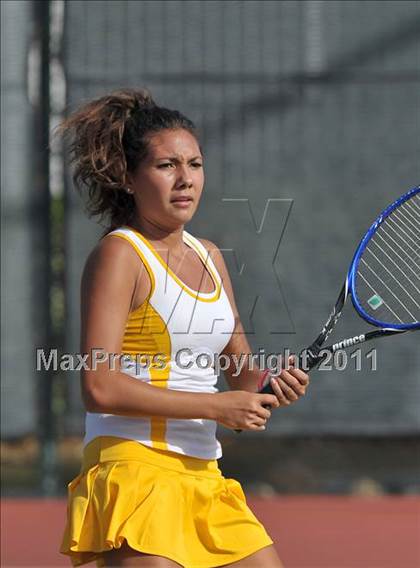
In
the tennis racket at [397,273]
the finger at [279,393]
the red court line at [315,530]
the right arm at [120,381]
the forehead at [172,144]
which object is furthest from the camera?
the red court line at [315,530]

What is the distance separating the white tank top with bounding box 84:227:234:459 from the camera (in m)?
2.61

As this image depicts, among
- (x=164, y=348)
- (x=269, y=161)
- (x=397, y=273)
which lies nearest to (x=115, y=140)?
(x=164, y=348)

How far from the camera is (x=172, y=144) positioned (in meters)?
2.73

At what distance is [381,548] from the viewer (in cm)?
471

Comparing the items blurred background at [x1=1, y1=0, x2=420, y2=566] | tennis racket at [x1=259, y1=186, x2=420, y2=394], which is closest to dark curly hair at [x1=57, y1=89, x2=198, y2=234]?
tennis racket at [x1=259, y1=186, x2=420, y2=394]

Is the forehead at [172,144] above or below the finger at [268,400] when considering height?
above

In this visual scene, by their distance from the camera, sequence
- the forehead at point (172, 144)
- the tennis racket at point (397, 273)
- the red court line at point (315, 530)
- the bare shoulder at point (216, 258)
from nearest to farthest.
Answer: the forehead at point (172, 144)
the bare shoulder at point (216, 258)
the tennis racket at point (397, 273)
the red court line at point (315, 530)

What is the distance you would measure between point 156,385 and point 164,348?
0.26 feet

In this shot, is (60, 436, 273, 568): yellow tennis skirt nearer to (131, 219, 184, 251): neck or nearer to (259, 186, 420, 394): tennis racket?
(131, 219, 184, 251): neck

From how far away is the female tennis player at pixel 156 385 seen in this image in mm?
2535

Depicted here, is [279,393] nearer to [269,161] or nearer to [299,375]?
[299,375]

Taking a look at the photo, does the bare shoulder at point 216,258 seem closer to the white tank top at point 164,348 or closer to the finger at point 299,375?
the white tank top at point 164,348

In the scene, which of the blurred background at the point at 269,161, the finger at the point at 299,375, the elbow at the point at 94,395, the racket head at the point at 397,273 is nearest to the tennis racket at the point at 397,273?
the racket head at the point at 397,273

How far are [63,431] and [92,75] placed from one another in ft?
5.11
